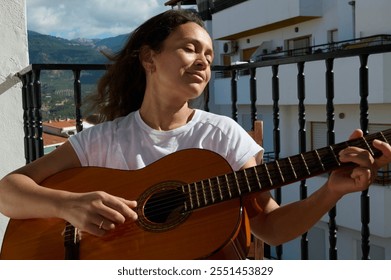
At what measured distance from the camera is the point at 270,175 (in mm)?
1375

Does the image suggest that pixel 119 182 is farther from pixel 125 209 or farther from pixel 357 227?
pixel 357 227

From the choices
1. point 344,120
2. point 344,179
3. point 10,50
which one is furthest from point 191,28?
point 344,120

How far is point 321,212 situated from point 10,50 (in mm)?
2279

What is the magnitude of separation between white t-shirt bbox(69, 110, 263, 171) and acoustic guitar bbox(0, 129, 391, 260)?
5 cm

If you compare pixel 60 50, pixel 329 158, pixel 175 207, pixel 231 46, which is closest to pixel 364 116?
pixel 329 158

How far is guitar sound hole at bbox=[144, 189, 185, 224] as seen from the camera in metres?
1.44

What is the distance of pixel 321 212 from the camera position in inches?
56.9

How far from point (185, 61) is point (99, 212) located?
18.7 inches

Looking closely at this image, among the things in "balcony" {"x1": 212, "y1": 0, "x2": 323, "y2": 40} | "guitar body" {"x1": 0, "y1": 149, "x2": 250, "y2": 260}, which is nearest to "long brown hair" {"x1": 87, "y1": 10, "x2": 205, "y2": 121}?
"guitar body" {"x1": 0, "y1": 149, "x2": 250, "y2": 260}

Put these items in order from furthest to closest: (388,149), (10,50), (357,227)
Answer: (357,227) < (10,50) < (388,149)

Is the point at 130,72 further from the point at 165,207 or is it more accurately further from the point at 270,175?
the point at 270,175

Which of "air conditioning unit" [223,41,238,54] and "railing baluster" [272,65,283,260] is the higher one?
"air conditioning unit" [223,41,238,54]

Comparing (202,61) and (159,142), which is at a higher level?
(202,61)

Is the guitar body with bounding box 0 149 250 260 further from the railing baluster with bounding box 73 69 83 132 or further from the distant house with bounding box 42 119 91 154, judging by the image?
the railing baluster with bounding box 73 69 83 132
